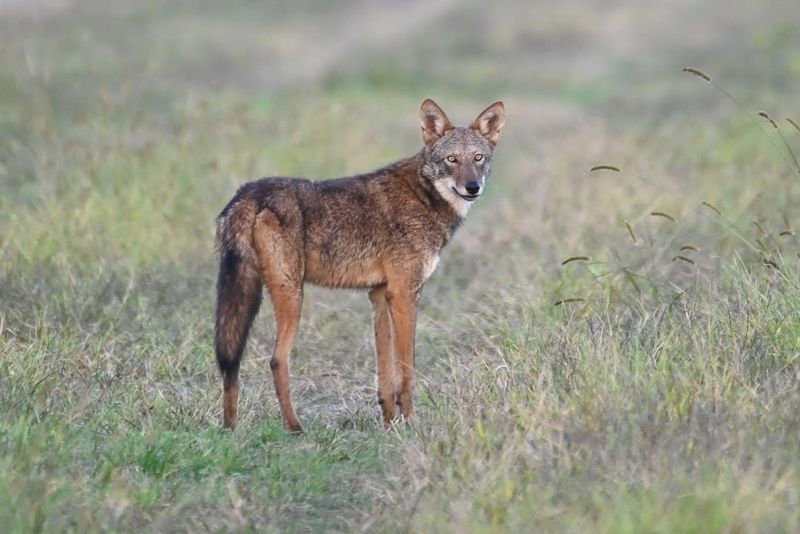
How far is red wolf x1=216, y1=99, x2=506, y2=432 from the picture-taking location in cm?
646

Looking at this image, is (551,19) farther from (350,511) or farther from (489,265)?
(350,511)

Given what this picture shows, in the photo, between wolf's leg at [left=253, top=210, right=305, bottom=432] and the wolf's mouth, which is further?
the wolf's mouth

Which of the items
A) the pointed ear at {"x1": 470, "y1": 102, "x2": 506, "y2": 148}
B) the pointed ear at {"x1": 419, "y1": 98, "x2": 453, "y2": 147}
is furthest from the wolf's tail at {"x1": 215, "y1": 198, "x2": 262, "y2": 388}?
the pointed ear at {"x1": 470, "y1": 102, "x2": 506, "y2": 148}

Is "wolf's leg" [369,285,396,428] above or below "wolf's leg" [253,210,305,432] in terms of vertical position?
below

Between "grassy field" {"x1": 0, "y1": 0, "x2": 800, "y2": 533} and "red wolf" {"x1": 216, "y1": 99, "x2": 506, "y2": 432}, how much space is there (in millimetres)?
308

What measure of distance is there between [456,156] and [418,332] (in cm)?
150

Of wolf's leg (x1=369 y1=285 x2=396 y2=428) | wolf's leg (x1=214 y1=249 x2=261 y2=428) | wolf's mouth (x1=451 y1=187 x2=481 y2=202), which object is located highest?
wolf's mouth (x1=451 y1=187 x2=481 y2=202)

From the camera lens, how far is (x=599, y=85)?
81.4ft

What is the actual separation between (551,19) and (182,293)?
24.5 metres

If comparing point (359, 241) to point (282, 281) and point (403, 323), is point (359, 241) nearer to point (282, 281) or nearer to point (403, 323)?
point (403, 323)

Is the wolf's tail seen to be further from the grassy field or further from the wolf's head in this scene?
the wolf's head

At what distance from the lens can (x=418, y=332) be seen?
8.45 m

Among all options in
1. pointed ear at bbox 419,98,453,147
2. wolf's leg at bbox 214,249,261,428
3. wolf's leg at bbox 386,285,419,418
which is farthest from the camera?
pointed ear at bbox 419,98,453,147

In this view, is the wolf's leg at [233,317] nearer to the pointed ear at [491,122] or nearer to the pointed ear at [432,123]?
the pointed ear at [432,123]
